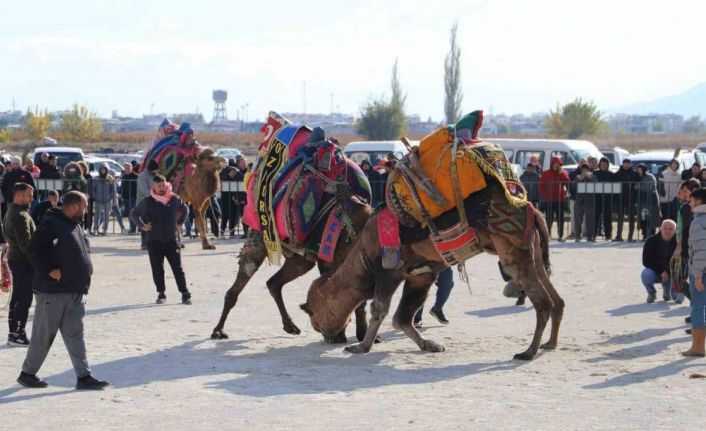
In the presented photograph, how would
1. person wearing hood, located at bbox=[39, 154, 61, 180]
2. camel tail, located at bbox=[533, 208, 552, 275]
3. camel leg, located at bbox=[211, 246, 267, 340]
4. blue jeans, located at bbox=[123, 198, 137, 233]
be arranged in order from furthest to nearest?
blue jeans, located at bbox=[123, 198, 137, 233] → person wearing hood, located at bbox=[39, 154, 61, 180] → camel leg, located at bbox=[211, 246, 267, 340] → camel tail, located at bbox=[533, 208, 552, 275]

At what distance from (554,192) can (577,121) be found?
76.4 m

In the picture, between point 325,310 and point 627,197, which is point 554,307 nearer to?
point 325,310

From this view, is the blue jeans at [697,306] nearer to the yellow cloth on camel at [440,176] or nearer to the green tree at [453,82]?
the yellow cloth on camel at [440,176]

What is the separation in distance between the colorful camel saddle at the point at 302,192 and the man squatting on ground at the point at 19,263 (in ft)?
7.81

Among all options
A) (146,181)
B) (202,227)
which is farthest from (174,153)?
(202,227)

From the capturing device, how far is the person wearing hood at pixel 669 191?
24906 mm

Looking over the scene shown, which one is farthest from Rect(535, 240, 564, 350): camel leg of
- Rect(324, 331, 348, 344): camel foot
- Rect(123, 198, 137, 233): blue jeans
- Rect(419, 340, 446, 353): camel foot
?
Rect(123, 198, 137, 233): blue jeans

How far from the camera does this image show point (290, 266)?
13.4 metres

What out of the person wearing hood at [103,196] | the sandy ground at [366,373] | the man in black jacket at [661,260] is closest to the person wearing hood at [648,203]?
the sandy ground at [366,373]

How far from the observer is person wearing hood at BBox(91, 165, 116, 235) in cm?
2645

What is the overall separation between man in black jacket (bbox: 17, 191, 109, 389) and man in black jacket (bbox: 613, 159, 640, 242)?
1652 cm

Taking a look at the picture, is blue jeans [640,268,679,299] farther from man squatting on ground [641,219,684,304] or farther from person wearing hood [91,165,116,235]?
person wearing hood [91,165,116,235]

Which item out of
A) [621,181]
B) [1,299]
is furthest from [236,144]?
[1,299]

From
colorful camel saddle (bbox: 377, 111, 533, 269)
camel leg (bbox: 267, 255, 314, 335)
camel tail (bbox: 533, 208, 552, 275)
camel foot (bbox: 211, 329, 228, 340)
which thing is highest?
colorful camel saddle (bbox: 377, 111, 533, 269)
